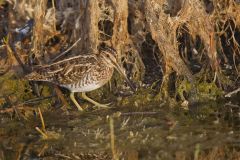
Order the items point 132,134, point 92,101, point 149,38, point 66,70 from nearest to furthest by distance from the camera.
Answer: point 132,134 → point 66,70 → point 92,101 → point 149,38

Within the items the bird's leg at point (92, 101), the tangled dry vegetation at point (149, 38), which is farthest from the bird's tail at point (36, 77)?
the bird's leg at point (92, 101)

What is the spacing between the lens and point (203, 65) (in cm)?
925

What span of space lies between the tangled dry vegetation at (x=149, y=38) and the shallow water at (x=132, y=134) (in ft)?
1.63

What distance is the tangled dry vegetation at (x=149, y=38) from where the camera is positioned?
8.89m

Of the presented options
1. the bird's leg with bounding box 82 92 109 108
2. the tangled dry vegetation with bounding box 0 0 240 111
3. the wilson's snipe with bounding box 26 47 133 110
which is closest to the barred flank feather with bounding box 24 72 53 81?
the wilson's snipe with bounding box 26 47 133 110

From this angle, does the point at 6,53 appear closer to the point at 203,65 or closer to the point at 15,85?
the point at 15,85

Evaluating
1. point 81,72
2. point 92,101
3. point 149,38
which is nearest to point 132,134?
point 92,101

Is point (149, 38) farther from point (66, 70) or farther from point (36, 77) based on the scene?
point (36, 77)

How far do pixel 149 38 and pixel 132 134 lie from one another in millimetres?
2252

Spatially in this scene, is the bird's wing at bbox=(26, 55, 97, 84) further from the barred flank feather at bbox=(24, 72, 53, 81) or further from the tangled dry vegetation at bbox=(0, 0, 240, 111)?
the tangled dry vegetation at bbox=(0, 0, 240, 111)

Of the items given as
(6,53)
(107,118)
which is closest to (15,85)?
(6,53)

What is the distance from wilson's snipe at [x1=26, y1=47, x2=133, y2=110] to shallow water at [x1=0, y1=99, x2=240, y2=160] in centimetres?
32

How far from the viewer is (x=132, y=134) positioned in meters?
7.83

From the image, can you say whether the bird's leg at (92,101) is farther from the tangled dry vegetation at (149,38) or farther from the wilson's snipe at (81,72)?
the tangled dry vegetation at (149,38)
